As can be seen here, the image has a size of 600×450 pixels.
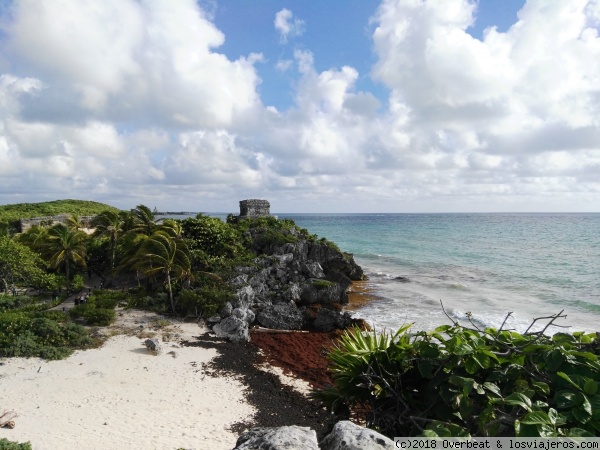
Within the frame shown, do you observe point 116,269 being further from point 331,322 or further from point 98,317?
point 331,322

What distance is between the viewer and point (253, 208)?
39.4 m

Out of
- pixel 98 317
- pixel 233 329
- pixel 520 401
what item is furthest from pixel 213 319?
pixel 520 401

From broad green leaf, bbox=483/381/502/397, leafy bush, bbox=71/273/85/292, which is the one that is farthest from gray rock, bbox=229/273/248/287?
broad green leaf, bbox=483/381/502/397

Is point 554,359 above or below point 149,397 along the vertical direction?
above

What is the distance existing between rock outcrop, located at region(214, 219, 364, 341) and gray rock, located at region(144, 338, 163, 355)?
3.10 meters

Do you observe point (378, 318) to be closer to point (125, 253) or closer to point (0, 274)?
point (125, 253)

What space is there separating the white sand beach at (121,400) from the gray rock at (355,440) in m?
7.31

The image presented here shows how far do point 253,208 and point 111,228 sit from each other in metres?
15.6

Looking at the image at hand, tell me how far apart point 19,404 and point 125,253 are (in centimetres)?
1337

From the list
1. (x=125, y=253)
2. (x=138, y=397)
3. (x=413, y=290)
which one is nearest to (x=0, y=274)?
(x=125, y=253)

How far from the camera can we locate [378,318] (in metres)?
22.6

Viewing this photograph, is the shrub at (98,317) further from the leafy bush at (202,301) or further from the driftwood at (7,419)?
the driftwood at (7,419)

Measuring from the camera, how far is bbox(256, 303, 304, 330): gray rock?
1947cm

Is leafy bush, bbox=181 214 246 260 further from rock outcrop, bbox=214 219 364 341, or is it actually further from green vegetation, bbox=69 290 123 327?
green vegetation, bbox=69 290 123 327
